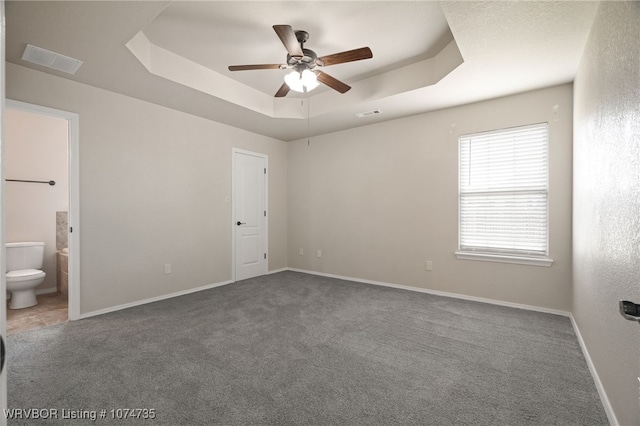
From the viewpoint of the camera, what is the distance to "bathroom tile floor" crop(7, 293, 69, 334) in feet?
10.3

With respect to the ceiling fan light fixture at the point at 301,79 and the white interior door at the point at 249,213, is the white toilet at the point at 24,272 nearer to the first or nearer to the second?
the white interior door at the point at 249,213

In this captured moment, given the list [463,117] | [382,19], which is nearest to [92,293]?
[382,19]

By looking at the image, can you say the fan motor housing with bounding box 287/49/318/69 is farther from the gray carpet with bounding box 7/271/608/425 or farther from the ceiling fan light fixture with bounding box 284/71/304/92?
the gray carpet with bounding box 7/271/608/425

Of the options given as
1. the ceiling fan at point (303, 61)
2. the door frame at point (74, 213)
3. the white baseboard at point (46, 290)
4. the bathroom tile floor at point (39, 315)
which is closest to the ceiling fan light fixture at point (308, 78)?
the ceiling fan at point (303, 61)

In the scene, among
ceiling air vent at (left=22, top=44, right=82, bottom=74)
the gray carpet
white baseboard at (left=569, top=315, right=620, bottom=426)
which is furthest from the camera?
ceiling air vent at (left=22, top=44, right=82, bottom=74)

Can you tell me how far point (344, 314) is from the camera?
3.46m

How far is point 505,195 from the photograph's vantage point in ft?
12.4

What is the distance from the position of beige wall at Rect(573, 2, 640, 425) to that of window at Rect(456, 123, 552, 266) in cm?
105

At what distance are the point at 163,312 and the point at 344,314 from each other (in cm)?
211

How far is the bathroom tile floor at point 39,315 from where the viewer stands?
3.15 metres

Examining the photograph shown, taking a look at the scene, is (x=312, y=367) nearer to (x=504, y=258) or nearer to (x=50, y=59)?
(x=504, y=258)

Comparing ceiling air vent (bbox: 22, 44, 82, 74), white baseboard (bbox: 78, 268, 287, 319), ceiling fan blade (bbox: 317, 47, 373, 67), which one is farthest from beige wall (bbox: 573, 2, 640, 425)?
white baseboard (bbox: 78, 268, 287, 319)

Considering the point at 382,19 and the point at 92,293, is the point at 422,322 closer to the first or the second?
the point at 382,19

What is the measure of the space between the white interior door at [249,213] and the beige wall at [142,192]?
0.18 meters
